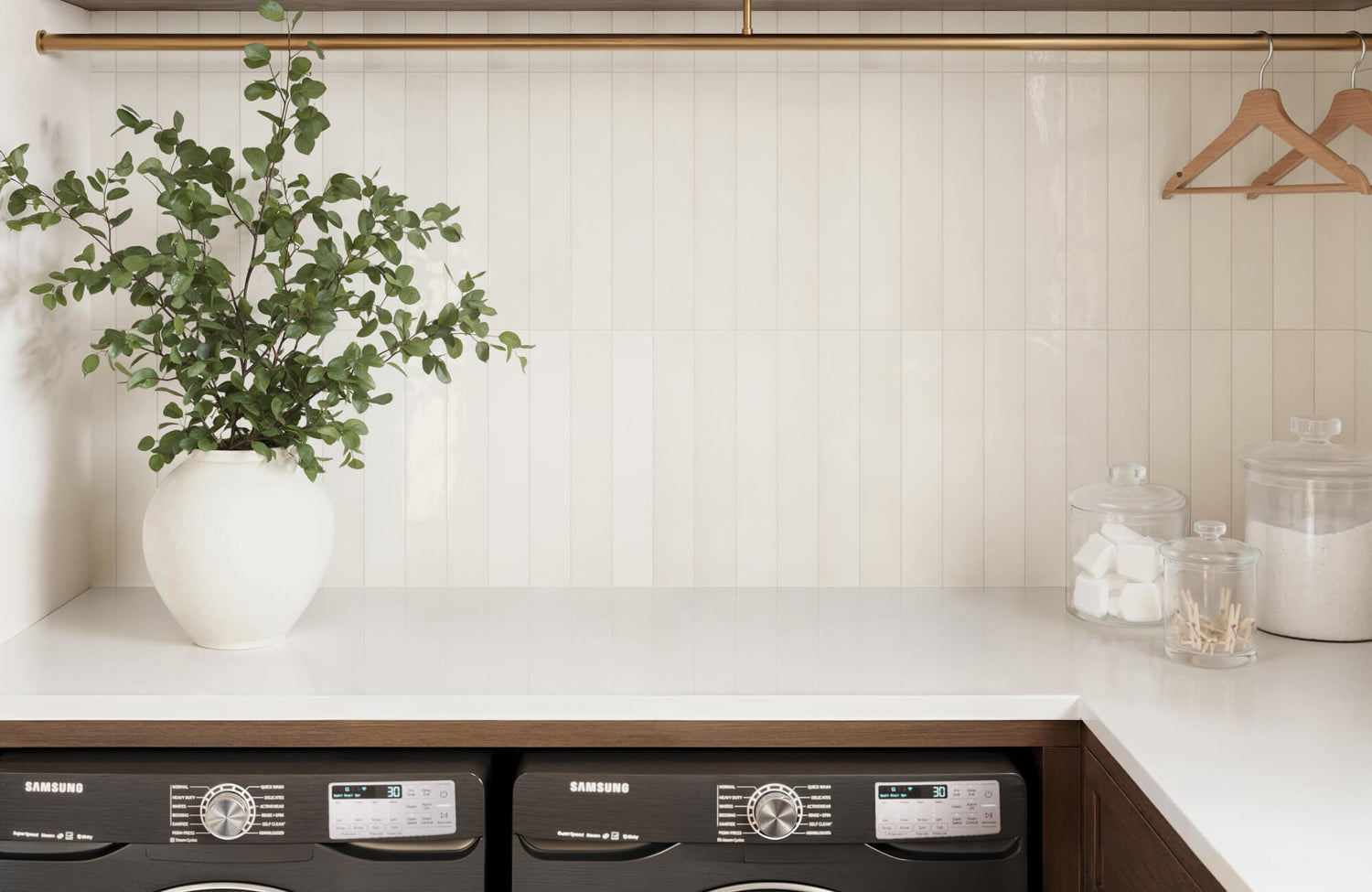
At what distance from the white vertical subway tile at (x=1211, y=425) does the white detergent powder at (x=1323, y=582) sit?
0.31m

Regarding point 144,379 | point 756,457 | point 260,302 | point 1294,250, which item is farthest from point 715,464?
point 1294,250

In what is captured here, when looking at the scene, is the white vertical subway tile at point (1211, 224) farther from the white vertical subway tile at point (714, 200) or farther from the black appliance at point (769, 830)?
the black appliance at point (769, 830)

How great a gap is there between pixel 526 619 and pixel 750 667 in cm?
41

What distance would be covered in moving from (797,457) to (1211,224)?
2.61 ft

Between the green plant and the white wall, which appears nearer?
the green plant

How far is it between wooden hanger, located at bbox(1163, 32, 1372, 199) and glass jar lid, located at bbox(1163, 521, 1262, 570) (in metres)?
0.52

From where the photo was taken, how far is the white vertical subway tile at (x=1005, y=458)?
1871 millimetres

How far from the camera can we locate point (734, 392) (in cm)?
188

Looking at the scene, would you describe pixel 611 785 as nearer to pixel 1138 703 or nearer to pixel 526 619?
pixel 526 619

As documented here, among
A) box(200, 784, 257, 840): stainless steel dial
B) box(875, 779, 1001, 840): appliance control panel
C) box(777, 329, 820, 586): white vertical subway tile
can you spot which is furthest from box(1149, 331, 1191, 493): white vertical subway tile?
box(200, 784, 257, 840): stainless steel dial

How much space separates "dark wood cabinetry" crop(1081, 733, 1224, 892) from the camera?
40.5 inches

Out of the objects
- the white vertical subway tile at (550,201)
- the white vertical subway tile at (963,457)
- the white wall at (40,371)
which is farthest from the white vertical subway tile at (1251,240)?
the white wall at (40,371)

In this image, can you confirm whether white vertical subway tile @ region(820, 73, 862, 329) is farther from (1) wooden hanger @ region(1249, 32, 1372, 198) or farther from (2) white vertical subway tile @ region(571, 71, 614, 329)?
(1) wooden hanger @ region(1249, 32, 1372, 198)

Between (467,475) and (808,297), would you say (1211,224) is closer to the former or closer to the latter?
(808,297)
